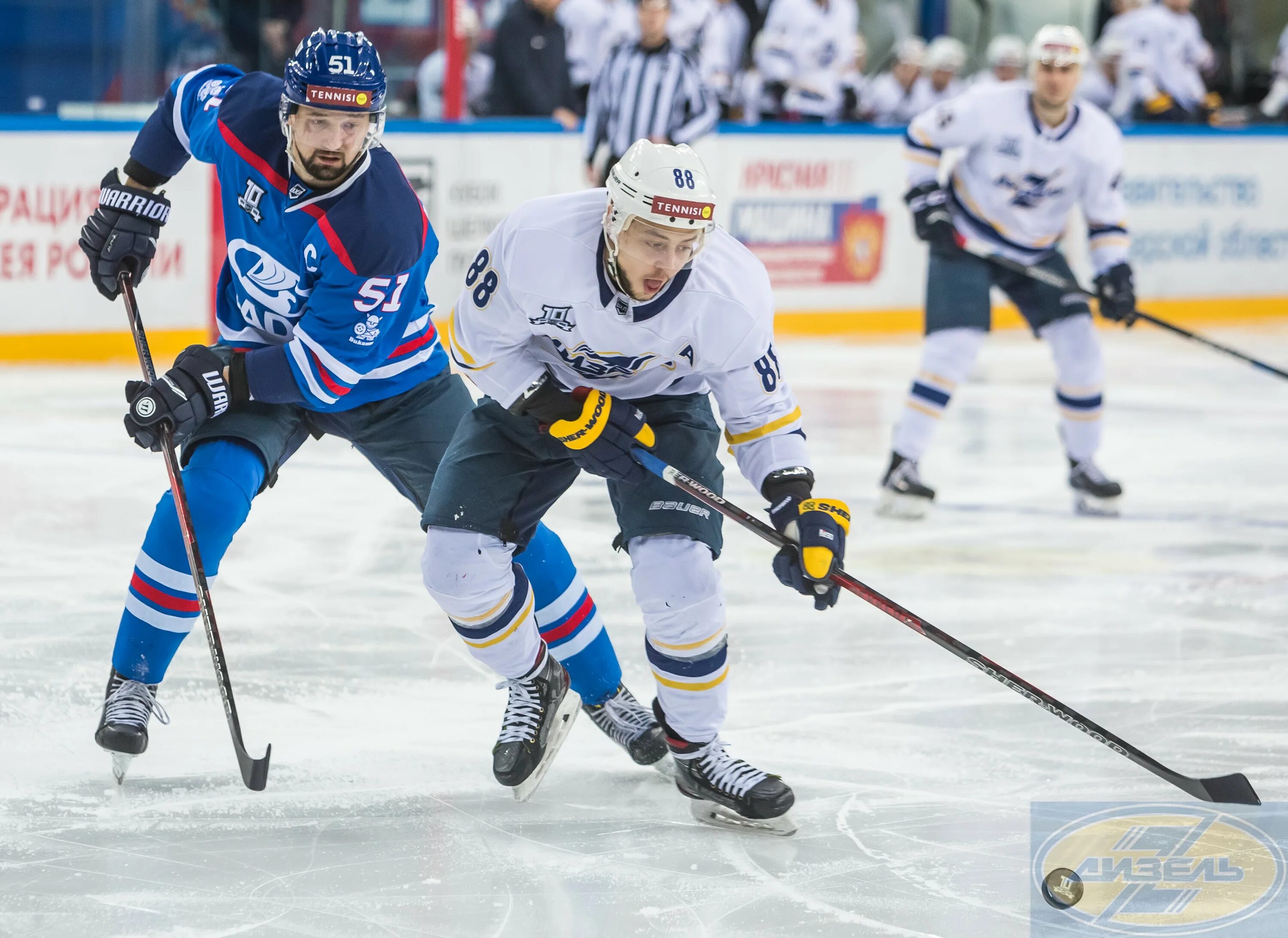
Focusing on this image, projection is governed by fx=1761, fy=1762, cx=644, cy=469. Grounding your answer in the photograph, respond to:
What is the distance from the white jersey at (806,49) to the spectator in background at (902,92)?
478mm

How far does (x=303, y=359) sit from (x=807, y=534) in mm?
874

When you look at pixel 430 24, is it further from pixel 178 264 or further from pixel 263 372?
pixel 263 372

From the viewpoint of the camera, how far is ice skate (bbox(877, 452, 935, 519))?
16.9 feet

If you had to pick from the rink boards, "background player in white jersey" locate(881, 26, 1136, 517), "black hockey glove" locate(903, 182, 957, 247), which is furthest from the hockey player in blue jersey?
the rink boards

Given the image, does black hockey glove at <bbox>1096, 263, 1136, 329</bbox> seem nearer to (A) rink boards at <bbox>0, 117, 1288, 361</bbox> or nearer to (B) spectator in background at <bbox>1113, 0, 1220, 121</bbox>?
(A) rink boards at <bbox>0, 117, 1288, 361</bbox>

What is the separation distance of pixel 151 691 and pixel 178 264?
442 cm

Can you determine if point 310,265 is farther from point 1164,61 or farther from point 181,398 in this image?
point 1164,61

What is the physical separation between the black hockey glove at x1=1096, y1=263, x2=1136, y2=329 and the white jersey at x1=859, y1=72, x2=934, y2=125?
5.38 metres

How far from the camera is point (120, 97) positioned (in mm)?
7316

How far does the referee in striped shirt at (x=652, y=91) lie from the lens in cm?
730

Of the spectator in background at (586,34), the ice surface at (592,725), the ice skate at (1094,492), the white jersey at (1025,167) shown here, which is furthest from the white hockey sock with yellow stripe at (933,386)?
the spectator in background at (586,34)

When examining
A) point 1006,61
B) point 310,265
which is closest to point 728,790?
point 310,265

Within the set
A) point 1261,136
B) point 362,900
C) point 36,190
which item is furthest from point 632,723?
point 1261,136

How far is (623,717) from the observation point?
305 cm
